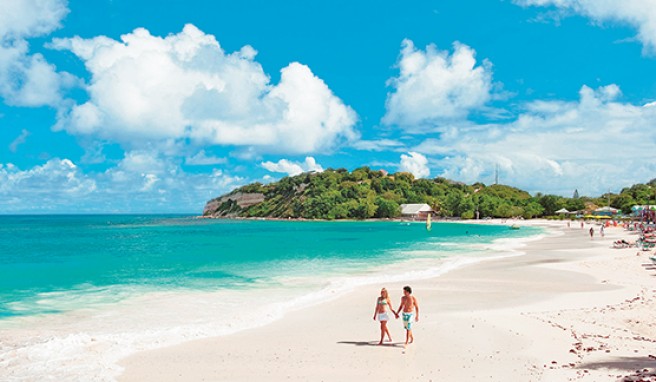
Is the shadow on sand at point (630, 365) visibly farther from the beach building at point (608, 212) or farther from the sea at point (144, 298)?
the beach building at point (608, 212)

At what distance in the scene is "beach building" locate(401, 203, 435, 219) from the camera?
176 meters

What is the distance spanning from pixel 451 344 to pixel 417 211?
167m

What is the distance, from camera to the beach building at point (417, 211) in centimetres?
17638

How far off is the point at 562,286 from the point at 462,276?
5.88 meters

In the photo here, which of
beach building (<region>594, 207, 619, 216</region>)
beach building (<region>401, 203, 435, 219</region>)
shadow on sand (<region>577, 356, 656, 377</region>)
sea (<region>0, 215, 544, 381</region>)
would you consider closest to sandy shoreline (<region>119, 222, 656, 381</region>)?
shadow on sand (<region>577, 356, 656, 377</region>)

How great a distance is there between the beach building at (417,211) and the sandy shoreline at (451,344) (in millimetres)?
156915

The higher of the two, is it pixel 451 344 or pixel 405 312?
pixel 405 312

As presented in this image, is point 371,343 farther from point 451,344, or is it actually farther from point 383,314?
point 451,344

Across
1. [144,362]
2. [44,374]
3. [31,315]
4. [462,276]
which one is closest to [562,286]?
[462,276]

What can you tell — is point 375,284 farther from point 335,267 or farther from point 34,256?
point 34,256

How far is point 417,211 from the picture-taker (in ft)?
579

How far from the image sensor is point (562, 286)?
22609 mm

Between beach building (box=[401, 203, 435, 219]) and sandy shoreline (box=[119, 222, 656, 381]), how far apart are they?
156915 mm

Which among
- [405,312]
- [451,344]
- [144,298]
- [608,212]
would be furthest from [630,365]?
[608,212]
